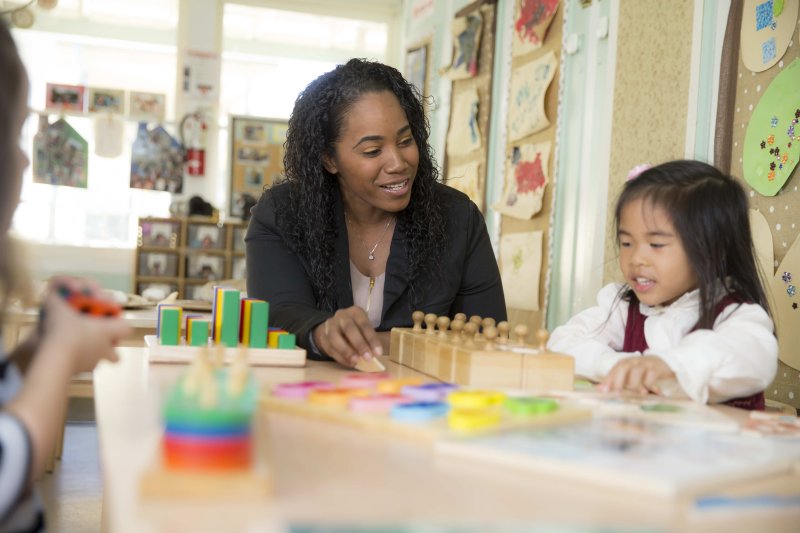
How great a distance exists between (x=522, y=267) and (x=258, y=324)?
8.66 ft

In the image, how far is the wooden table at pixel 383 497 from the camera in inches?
23.8

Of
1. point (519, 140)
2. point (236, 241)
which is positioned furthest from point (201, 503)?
point (236, 241)

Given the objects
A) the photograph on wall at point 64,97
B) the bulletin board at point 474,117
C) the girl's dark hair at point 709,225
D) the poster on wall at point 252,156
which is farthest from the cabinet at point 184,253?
the girl's dark hair at point 709,225

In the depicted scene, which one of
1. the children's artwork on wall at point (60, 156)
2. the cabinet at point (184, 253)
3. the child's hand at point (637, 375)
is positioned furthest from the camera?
the children's artwork on wall at point (60, 156)

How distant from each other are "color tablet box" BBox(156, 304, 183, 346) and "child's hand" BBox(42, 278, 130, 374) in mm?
533

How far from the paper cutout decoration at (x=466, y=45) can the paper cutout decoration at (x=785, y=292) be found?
2551 mm

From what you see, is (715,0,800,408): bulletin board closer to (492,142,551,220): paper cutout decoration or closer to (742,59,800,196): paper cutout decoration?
(742,59,800,196): paper cutout decoration

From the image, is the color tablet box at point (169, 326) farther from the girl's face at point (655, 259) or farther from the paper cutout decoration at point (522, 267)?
the paper cutout decoration at point (522, 267)

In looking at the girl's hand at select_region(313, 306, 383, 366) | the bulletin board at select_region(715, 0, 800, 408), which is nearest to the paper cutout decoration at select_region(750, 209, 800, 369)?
the bulletin board at select_region(715, 0, 800, 408)

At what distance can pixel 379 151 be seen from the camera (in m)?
2.10

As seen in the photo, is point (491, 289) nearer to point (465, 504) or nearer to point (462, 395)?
point (462, 395)

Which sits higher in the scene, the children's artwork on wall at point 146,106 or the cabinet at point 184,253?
the children's artwork on wall at point 146,106

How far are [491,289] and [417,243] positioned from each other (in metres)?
0.26

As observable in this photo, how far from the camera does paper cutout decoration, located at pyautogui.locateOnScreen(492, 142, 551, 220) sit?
149 inches
